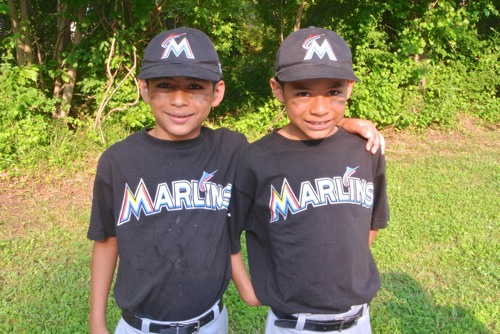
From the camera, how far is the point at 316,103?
1.68 m

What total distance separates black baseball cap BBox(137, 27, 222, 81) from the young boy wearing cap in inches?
10.5

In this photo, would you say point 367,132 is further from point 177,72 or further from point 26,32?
point 26,32

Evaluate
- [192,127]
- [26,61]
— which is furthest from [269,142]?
[26,61]

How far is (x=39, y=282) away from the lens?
11.6 feet

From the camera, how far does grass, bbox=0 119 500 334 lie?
3.14 m

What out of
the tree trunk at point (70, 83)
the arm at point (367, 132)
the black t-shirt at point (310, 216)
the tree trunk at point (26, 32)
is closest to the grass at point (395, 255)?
the tree trunk at point (70, 83)

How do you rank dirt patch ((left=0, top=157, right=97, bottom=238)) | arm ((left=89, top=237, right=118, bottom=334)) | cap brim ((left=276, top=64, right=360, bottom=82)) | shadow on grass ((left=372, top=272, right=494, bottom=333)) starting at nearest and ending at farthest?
cap brim ((left=276, top=64, right=360, bottom=82))
arm ((left=89, top=237, right=118, bottom=334))
shadow on grass ((left=372, top=272, right=494, bottom=333))
dirt patch ((left=0, top=157, right=97, bottom=238))

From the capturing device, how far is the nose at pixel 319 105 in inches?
65.6

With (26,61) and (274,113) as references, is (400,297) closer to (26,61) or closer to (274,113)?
(274,113)

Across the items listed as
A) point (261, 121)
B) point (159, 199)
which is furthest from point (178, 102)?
point (261, 121)

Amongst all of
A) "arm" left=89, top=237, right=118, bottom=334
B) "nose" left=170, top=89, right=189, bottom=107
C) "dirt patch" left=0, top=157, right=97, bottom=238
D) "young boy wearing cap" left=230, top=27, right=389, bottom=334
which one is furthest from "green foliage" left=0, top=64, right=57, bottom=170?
"young boy wearing cap" left=230, top=27, right=389, bottom=334

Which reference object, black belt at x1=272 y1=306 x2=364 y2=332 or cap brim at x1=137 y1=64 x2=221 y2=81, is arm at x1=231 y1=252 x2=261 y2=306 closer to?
black belt at x1=272 y1=306 x2=364 y2=332

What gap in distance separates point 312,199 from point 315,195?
0.02 m

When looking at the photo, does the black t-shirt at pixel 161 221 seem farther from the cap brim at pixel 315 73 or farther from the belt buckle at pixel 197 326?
the cap brim at pixel 315 73
